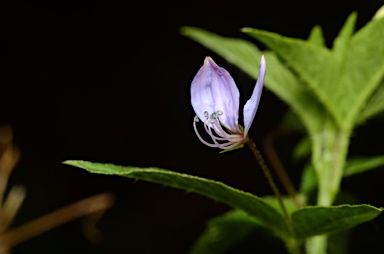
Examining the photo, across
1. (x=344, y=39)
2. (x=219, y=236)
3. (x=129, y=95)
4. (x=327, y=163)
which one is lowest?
(x=129, y=95)

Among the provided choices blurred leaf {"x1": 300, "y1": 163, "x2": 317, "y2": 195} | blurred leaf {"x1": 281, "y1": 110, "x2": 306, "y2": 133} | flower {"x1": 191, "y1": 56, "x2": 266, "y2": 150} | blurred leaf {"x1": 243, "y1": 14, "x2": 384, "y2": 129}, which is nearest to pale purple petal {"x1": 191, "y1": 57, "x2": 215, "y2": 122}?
flower {"x1": 191, "y1": 56, "x2": 266, "y2": 150}

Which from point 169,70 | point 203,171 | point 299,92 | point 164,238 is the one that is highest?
point 299,92

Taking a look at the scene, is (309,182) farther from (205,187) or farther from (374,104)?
(205,187)

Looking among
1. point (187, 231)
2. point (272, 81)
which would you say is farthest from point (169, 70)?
point (272, 81)

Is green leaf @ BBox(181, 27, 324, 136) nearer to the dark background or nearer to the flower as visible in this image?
the flower

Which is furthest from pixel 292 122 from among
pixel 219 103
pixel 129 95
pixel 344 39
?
pixel 129 95

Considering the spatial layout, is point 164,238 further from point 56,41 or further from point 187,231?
point 56,41
